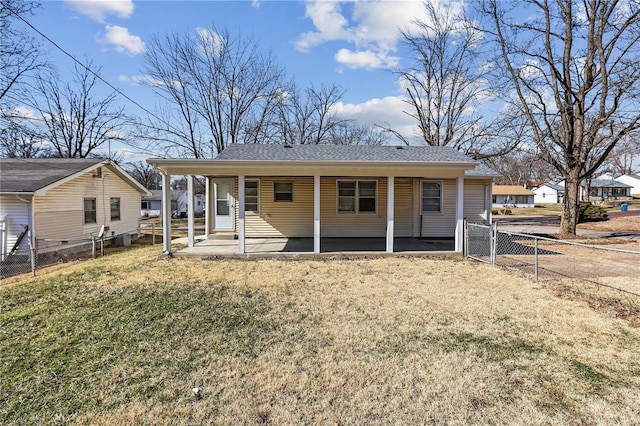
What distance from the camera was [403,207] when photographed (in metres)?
12.3

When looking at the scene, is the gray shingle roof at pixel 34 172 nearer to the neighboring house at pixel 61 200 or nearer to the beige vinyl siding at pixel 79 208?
the neighboring house at pixel 61 200

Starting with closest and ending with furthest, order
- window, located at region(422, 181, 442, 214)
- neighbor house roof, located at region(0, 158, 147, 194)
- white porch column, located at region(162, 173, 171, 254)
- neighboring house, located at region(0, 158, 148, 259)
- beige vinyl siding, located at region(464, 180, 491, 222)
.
Answer: 1. white porch column, located at region(162, 173, 171, 254)
2. neighbor house roof, located at region(0, 158, 147, 194)
3. neighboring house, located at region(0, 158, 148, 259)
4. window, located at region(422, 181, 442, 214)
5. beige vinyl siding, located at region(464, 180, 491, 222)

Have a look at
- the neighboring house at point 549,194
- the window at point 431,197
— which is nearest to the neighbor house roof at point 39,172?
the window at point 431,197

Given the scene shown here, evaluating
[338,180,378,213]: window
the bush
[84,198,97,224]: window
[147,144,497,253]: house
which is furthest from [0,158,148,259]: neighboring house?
the bush

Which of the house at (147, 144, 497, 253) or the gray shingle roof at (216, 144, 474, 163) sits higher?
the gray shingle roof at (216, 144, 474, 163)

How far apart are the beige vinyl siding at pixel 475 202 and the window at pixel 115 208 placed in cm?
1505

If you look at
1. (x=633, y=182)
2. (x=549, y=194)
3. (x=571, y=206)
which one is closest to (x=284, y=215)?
(x=571, y=206)

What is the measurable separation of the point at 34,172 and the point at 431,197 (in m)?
14.8

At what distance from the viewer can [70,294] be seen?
602cm

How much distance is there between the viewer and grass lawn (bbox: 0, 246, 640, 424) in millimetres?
2729

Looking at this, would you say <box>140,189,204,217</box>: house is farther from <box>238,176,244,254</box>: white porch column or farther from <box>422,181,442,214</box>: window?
<box>422,181,442,214</box>: window

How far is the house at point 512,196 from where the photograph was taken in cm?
5147

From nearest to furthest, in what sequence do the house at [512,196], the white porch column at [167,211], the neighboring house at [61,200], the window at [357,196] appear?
the white porch column at [167,211] < the neighboring house at [61,200] < the window at [357,196] < the house at [512,196]

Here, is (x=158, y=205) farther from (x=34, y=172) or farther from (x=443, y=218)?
(x=443, y=218)
